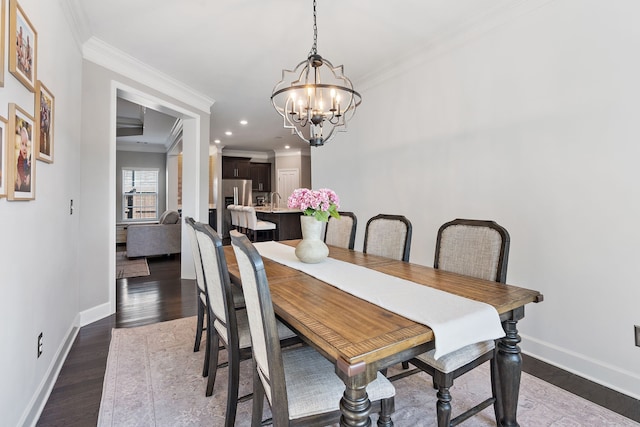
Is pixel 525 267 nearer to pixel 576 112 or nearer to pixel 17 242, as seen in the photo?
pixel 576 112

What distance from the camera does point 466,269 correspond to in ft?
6.01

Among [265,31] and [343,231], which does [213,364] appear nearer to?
[343,231]

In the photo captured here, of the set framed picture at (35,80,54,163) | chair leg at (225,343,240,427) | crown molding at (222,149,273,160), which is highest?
crown molding at (222,149,273,160)

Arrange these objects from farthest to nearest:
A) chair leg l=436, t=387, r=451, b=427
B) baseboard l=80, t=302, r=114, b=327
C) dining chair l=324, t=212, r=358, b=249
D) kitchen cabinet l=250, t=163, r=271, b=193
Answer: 1. kitchen cabinet l=250, t=163, r=271, b=193
2. baseboard l=80, t=302, r=114, b=327
3. dining chair l=324, t=212, r=358, b=249
4. chair leg l=436, t=387, r=451, b=427

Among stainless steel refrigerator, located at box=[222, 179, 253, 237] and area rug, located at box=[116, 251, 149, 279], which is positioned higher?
stainless steel refrigerator, located at box=[222, 179, 253, 237]

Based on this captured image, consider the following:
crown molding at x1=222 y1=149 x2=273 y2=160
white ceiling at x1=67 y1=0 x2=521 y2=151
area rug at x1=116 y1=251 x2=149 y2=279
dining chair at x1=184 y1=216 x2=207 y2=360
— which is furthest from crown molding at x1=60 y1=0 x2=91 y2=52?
crown molding at x1=222 y1=149 x2=273 y2=160

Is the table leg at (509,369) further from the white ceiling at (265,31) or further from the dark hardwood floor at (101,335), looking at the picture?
the white ceiling at (265,31)

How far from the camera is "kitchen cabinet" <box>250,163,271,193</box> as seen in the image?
31.2ft

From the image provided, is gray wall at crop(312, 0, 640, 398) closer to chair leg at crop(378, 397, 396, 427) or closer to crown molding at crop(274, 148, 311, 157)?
chair leg at crop(378, 397, 396, 427)

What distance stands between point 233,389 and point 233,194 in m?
8.16

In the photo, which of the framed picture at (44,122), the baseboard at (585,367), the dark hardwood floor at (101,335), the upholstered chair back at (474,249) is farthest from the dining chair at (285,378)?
the baseboard at (585,367)

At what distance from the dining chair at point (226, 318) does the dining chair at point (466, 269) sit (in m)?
0.72

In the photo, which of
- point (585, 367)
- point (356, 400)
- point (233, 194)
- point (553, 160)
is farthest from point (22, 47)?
point (233, 194)

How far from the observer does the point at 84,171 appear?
9.73 ft
